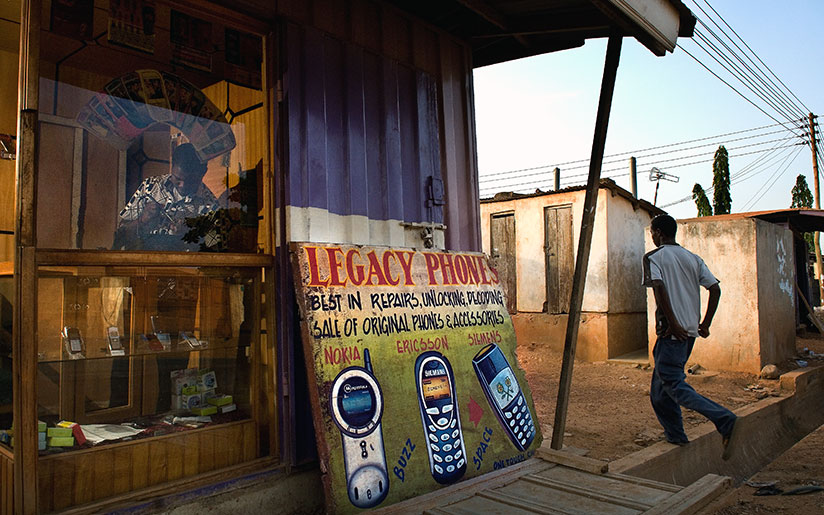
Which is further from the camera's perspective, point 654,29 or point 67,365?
point 654,29

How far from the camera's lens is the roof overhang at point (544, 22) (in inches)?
134

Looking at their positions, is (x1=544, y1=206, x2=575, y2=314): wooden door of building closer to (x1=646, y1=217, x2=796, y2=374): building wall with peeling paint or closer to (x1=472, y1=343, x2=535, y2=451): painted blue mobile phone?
(x1=646, y1=217, x2=796, y2=374): building wall with peeling paint

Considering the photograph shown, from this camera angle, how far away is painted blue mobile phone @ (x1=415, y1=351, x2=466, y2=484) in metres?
3.20

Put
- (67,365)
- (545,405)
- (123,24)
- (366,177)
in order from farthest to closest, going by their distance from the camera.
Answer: (545,405) < (366,177) < (123,24) < (67,365)

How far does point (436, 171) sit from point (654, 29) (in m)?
1.68

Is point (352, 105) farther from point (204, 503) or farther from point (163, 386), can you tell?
point (204, 503)

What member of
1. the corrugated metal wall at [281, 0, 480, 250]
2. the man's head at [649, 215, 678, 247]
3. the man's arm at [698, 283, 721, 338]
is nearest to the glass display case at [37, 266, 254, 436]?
the corrugated metal wall at [281, 0, 480, 250]

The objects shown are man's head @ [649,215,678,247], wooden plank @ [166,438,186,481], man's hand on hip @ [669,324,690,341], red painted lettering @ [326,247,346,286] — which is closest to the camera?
wooden plank @ [166,438,186,481]

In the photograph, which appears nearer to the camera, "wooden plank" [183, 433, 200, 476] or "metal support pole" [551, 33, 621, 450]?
"wooden plank" [183, 433, 200, 476]

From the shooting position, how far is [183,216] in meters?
3.08

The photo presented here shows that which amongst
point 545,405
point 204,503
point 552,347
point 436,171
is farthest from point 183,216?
point 552,347

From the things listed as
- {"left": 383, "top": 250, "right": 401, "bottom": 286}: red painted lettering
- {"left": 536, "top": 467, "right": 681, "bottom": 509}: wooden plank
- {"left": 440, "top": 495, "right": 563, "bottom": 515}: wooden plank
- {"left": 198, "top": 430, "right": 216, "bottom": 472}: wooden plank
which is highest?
{"left": 383, "top": 250, "right": 401, "bottom": 286}: red painted lettering

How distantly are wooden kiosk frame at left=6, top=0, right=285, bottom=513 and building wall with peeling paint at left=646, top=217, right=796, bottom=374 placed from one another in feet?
23.8

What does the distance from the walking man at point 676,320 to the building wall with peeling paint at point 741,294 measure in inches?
158
